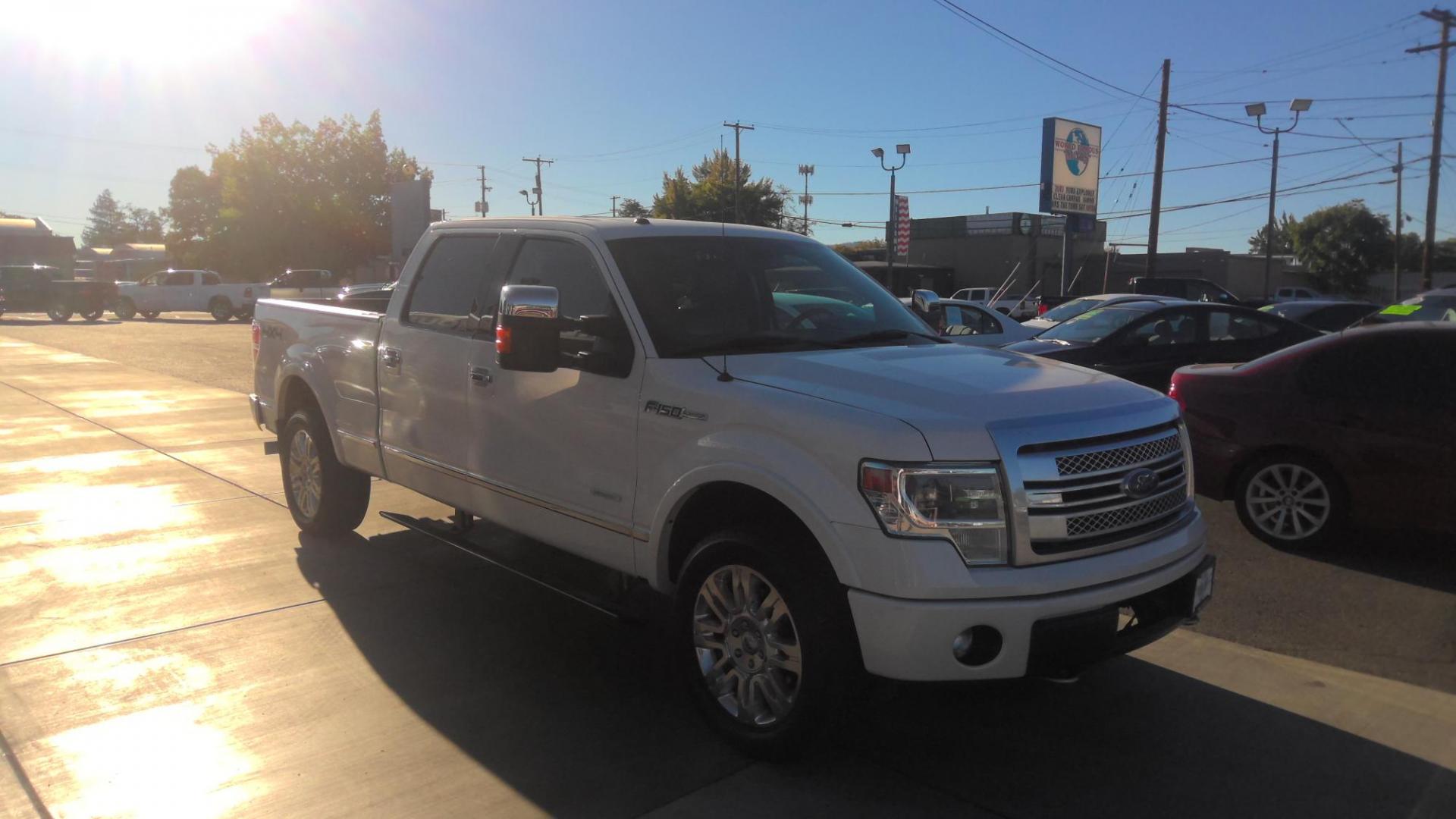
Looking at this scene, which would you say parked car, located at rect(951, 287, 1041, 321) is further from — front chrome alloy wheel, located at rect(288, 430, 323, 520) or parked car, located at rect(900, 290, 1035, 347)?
front chrome alloy wheel, located at rect(288, 430, 323, 520)

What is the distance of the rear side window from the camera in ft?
16.6

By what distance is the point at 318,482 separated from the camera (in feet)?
20.9

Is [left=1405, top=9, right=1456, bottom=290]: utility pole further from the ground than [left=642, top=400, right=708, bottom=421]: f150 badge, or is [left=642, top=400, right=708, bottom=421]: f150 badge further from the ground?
[left=1405, top=9, right=1456, bottom=290]: utility pole

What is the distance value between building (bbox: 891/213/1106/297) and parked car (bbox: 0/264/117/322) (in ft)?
127

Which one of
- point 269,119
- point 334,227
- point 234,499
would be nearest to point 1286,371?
point 234,499

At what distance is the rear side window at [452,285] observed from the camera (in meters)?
5.07

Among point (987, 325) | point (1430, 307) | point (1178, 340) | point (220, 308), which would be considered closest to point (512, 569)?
point (1178, 340)

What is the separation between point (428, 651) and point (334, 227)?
5756 cm

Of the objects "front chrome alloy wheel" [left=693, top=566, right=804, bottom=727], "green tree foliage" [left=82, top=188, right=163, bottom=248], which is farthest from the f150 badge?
"green tree foliage" [left=82, top=188, right=163, bottom=248]

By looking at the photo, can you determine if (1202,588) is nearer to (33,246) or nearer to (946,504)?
(946,504)

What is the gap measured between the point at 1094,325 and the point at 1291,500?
5.52 meters

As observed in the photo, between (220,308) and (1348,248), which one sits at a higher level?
(1348,248)

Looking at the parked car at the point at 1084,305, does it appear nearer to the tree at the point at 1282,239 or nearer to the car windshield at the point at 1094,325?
the car windshield at the point at 1094,325

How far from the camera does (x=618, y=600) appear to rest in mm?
4484
